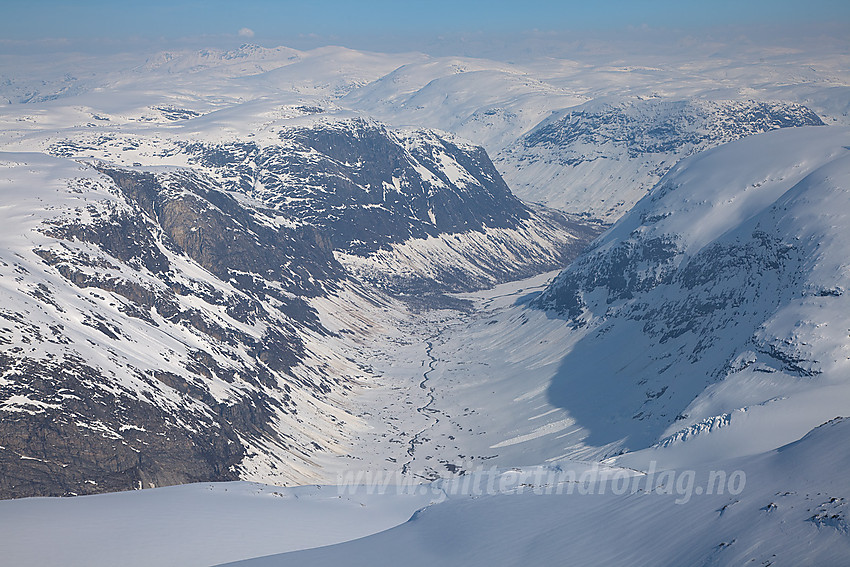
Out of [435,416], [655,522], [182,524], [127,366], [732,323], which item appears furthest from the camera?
[435,416]

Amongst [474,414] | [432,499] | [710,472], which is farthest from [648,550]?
[474,414]

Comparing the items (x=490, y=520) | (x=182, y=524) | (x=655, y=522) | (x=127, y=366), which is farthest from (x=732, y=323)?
(x=182, y=524)

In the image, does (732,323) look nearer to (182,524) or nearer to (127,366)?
(127,366)

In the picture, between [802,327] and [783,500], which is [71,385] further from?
[802,327]

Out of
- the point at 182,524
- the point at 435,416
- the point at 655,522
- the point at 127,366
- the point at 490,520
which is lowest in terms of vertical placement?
the point at 435,416

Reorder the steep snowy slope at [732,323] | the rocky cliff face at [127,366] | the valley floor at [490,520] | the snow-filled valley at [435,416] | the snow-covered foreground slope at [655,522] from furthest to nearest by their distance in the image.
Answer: the steep snowy slope at [732,323], the rocky cliff face at [127,366], the snow-filled valley at [435,416], the valley floor at [490,520], the snow-covered foreground slope at [655,522]

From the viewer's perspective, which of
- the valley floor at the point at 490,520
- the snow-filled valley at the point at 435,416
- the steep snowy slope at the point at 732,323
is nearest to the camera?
the valley floor at the point at 490,520

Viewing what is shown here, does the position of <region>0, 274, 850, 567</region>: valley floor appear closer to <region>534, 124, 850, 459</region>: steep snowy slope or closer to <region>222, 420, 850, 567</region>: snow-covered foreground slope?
<region>222, 420, 850, 567</region>: snow-covered foreground slope

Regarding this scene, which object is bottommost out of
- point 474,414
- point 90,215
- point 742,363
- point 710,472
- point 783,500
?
point 474,414

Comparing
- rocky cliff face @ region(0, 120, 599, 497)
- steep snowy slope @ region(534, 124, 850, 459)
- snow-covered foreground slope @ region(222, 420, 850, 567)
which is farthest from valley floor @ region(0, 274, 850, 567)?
steep snowy slope @ region(534, 124, 850, 459)

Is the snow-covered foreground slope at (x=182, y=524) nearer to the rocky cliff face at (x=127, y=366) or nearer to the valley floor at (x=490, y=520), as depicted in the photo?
the valley floor at (x=490, y=520)

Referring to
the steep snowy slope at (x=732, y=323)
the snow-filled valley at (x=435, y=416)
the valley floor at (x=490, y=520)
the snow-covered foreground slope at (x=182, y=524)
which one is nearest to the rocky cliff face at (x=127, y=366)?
the snow-filled valley at (x=435, y=416)
